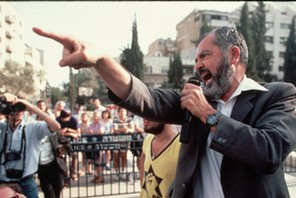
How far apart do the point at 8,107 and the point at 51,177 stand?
1.65m

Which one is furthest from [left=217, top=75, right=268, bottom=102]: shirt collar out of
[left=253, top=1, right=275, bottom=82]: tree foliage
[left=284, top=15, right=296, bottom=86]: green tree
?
[left=284, top=15, right=296, bottom=86]: green tree

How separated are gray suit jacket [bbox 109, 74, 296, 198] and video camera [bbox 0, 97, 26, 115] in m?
2.09

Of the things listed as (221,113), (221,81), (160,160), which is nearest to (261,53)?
(160,160)

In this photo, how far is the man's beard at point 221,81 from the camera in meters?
1.52

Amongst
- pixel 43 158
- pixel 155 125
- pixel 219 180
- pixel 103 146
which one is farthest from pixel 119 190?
pixel 219 180

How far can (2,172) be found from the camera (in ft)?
11.1

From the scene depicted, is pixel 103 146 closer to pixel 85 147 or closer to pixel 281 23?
pixel 85 147

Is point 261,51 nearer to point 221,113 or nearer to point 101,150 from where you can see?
point 101,150

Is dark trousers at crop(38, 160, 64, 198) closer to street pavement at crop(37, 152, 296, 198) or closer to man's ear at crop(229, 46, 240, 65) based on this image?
street pavement at crop(37, 152, 296, 198)

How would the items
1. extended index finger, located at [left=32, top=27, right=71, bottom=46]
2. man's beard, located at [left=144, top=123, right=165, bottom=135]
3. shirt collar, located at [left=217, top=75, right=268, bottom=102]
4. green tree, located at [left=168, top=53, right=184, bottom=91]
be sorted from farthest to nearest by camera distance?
1. green tree, located at [left=168, top=53, right=184, bottom=91]
2. man's beard, located at [left=144, top=123, right=165, bottom=135]
3. shirt collar, located at [left=217, top=75, right=268, bottom=102]
4. extended index finger, located at [left=32, top=27, right=71, bottom=46]

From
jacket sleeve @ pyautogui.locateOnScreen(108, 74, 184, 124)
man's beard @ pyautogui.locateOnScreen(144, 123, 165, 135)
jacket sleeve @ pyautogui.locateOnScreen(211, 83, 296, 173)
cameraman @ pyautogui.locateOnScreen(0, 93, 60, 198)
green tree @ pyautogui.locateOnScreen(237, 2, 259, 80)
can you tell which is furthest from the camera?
green tree @ pyautogui.locateOnScreen(237, 2, 259, 80)

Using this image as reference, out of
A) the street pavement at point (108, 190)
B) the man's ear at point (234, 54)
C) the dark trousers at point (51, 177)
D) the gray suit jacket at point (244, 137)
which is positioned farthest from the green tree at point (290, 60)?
the gray suit jacket at point (244, 137)

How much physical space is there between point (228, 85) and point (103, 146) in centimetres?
407

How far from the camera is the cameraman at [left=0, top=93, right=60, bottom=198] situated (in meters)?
3.37
